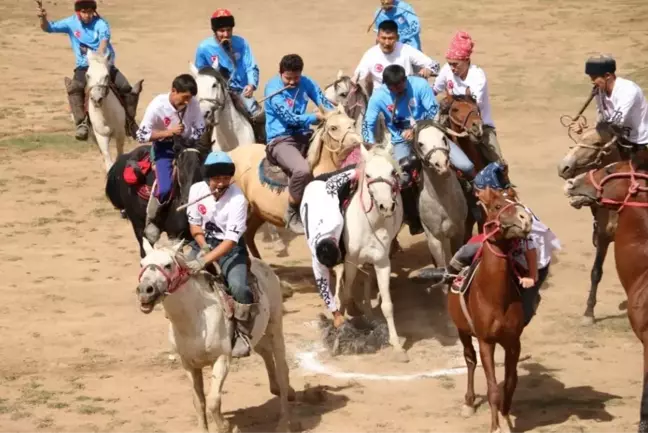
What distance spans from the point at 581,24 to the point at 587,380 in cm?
1781

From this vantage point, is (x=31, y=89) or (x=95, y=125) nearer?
(x=95, y=125)

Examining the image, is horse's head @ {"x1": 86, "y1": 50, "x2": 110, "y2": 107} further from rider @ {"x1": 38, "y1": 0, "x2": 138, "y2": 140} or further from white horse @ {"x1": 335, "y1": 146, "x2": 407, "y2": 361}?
white horse @ {"x1": 335, "y1": 146, "x2": 407, "y2": 361}

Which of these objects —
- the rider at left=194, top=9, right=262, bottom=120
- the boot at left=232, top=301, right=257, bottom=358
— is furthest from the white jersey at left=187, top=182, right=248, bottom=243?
the rider at left=194, top=9, right=262, bottom=120

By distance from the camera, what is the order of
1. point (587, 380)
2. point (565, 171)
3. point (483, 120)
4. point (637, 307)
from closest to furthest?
point (637, 307), point (587, 380), point (565, 171), point (483, 120)

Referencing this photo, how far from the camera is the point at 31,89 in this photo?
2431cm

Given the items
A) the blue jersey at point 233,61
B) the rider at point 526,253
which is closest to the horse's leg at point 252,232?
the blue jersey at point 233,61

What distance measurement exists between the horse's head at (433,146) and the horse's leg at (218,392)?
3.27 meters

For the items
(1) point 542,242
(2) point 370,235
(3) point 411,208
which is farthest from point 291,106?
(1) point 542,242

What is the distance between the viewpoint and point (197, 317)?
9.73m

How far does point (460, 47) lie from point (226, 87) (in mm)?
3047

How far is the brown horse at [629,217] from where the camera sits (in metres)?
9.66

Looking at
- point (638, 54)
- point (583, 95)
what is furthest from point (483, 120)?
point (638, 54)

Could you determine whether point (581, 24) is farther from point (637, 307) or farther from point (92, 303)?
point (637, 307)

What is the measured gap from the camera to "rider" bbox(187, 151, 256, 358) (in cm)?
998
